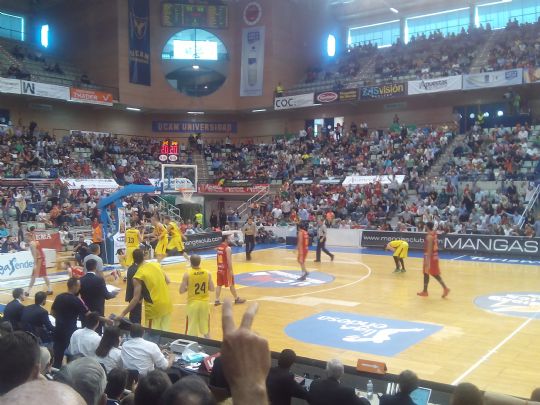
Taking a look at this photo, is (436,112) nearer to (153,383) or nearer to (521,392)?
(521,392)

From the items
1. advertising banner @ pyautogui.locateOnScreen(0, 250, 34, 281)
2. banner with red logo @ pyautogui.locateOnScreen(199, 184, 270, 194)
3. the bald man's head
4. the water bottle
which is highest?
banner with red logo @ pyautogui.locateOnScreen(199, 184, 270, 194)

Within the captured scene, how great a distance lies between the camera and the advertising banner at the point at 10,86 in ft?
98.4

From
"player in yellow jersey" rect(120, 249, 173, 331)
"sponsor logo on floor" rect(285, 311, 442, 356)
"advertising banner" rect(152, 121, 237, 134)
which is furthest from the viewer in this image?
"advertising banner" rect(152, 121, 237, 134)

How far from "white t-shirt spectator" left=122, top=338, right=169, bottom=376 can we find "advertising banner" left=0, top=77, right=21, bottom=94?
2807 cm

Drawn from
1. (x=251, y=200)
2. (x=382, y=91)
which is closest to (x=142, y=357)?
(x=251, y=200)

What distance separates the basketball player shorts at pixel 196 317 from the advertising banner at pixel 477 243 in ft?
52.8

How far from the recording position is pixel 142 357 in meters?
6.04

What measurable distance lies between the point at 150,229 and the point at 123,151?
13051 millimetres

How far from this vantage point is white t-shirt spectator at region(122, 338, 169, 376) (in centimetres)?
601

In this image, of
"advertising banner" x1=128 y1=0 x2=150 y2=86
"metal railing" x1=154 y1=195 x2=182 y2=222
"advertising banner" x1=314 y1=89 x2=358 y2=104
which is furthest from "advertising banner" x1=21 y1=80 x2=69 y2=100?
"advertising banner" x1=314 y1=89 x2=358 y2=104

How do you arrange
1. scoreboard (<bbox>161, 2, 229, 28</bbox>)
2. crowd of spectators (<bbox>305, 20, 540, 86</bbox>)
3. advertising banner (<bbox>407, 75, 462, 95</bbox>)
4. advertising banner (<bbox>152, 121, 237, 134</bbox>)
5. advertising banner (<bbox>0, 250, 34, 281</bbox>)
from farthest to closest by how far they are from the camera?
advertising banner (<bbox>152, 121, 237, 134</bbox>) < scoreboard (<bbox>161, 2, 229, 28</bbox>) < crowd of spectators (<bbox>305, 20, 540, 86</bbox>) < advertising banner (<bbox>407, 75, 462, 95</bbox>) < advertising banner (<bbox>0, 250, 34, 281</bbox>)

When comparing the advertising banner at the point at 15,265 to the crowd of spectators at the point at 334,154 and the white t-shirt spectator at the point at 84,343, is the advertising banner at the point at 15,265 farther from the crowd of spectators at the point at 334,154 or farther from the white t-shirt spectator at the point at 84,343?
the crowd of spectators at the point at 334,154

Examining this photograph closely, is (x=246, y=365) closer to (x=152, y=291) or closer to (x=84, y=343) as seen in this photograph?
(x=84, y=343)

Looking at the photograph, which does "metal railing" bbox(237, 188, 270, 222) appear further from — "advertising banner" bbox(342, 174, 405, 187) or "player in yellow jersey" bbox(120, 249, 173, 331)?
"player in yellow jersey" bbox(120, 249, 173, 331)
